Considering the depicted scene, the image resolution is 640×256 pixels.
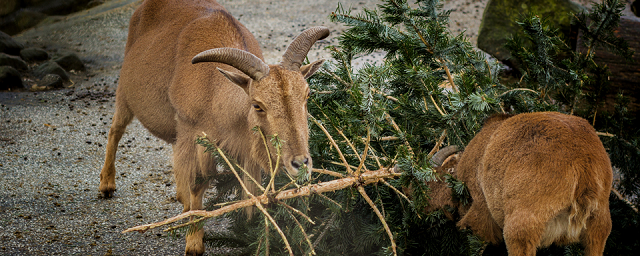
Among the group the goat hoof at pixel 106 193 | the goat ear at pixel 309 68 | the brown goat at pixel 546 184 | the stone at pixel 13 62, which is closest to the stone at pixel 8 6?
the stone at pixel 13 62

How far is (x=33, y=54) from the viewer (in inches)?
438

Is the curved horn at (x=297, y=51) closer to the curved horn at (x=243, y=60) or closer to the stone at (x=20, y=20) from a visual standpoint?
the curved horn at (x=243, y=60)

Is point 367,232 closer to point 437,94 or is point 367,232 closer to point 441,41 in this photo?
point 437,94

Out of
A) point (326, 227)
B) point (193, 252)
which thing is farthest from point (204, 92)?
point (326, 227)

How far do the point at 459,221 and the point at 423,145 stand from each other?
3.34 feet

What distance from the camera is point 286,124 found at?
3.00 metres

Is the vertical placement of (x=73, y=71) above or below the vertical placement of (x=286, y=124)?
below

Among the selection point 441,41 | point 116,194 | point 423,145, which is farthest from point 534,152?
point 116,194

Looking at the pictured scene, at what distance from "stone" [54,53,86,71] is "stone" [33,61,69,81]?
561 millimetres

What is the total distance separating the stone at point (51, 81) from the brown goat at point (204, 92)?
495 cm

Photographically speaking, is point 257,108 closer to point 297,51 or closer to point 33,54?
point 297,51

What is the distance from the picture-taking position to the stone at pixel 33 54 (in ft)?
36.3

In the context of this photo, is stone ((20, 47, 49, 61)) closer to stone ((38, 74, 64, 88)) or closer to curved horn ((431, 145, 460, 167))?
stone ((38, 74, 64, 88))

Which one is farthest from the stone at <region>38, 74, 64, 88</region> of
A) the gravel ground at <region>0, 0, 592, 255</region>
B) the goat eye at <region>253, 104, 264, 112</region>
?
the goat eye at <region>253, 104, 264, 112</region>
